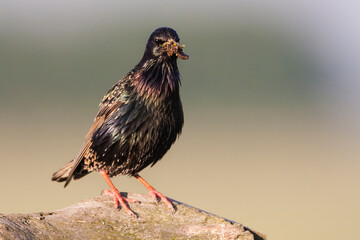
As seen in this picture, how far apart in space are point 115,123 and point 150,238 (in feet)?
6.51

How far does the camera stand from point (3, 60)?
2539 inches

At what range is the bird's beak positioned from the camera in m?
8.02

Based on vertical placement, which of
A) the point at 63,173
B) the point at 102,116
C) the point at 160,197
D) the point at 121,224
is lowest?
the point at 121,224

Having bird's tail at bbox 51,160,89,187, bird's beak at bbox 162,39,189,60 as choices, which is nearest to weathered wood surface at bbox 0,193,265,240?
bird's tail at bbox 51,160,89,187

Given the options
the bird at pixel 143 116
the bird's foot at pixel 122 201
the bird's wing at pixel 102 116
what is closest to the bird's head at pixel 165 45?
the bird at pixel 143 116

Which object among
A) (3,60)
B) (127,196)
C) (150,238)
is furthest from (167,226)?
(3,60)

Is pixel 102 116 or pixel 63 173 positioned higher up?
pixel 102 116

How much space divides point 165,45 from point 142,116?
966 millimetres

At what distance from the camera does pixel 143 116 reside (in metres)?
7.91

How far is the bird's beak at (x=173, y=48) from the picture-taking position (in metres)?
8.02

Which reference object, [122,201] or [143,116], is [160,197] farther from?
[143,116]

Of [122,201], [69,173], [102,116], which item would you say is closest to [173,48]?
[102,116]

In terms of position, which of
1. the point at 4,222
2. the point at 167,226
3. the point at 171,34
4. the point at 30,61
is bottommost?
the point at 4,222

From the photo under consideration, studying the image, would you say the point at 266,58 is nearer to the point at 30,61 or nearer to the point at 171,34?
the point at 30,61
